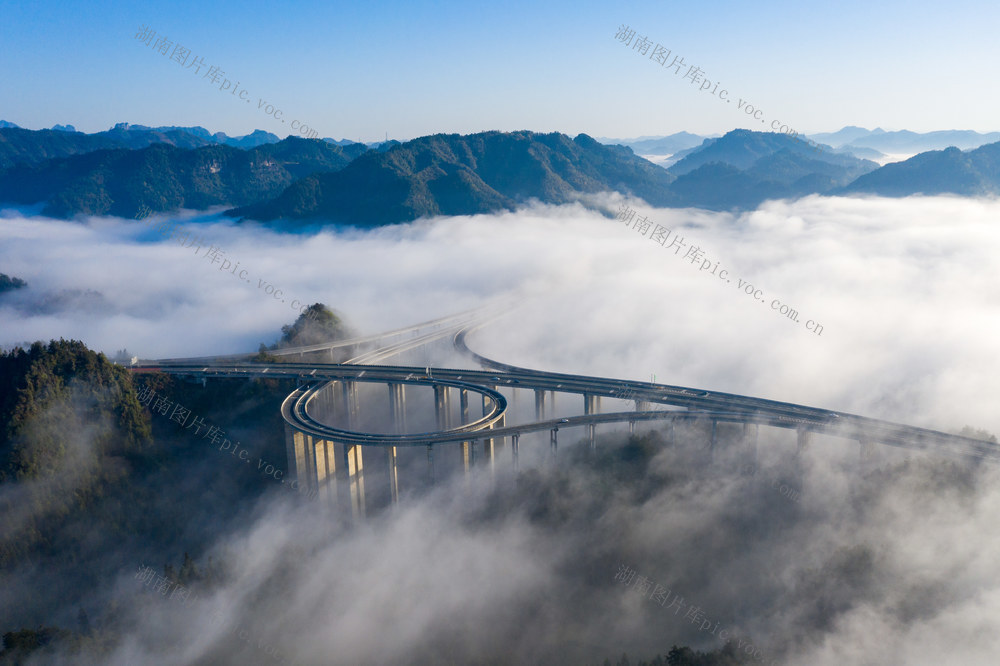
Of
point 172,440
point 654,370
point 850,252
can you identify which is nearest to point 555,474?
point 172,440

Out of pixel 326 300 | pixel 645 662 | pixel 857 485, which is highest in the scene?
pixel 326 300

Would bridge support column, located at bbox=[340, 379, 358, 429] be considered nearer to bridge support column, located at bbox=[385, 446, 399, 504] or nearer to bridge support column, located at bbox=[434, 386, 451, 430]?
bridge support column, located at bbox=[434, 386, 451, 430]

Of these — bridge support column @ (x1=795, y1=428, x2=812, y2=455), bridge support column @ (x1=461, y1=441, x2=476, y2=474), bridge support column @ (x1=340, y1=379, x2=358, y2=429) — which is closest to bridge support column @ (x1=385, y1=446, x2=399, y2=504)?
bridge support column @ (x1=461, y1=441, x2=476, y2=474)

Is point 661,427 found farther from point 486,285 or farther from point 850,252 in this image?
point 850,252

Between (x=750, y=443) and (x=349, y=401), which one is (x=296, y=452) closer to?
(x=349, y=401)

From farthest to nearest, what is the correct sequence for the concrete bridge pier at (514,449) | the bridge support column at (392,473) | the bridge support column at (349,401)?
the bridge support column at (349,401), the concrete bridge pier at (514,449), the bridge support column at (392,473)

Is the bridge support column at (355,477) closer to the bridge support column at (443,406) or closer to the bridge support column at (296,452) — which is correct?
the bridge support column at (296,452)

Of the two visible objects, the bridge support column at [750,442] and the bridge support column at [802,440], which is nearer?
the bridge support column at [802,440]

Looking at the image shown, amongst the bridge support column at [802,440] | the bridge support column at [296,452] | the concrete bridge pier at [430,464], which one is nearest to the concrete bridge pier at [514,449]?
the concrete bridge pier at [430,464]
